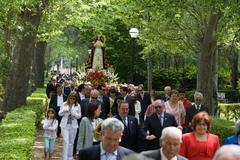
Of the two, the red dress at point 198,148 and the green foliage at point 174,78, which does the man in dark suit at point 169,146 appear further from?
the green foliage at point 174,78

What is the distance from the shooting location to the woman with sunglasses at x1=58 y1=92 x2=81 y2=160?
11.8m

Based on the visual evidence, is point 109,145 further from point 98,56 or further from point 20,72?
point 98,56

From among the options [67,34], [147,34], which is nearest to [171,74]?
[67,34]

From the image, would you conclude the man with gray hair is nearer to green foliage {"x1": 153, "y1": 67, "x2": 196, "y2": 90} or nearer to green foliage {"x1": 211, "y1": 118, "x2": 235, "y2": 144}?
green foliage {"x1": 211, "y1": 118, "x2": 235, "y2": 144}

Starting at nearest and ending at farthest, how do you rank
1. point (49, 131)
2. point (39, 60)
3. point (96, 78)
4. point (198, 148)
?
point (198, 148) < point (49, 131) < point (96, 78) < point (39, 60)

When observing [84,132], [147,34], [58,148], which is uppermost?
[147,34]

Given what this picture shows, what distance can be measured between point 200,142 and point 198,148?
9cm

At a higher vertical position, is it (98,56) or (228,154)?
(98,56)

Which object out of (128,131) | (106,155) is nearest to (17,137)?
(128,131)

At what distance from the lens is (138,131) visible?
348 inches

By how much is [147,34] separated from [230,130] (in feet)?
40.7

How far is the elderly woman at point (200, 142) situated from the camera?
22.2ft

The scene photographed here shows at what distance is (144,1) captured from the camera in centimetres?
1758

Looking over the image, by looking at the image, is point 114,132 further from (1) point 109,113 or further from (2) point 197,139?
(1) point 109,113
